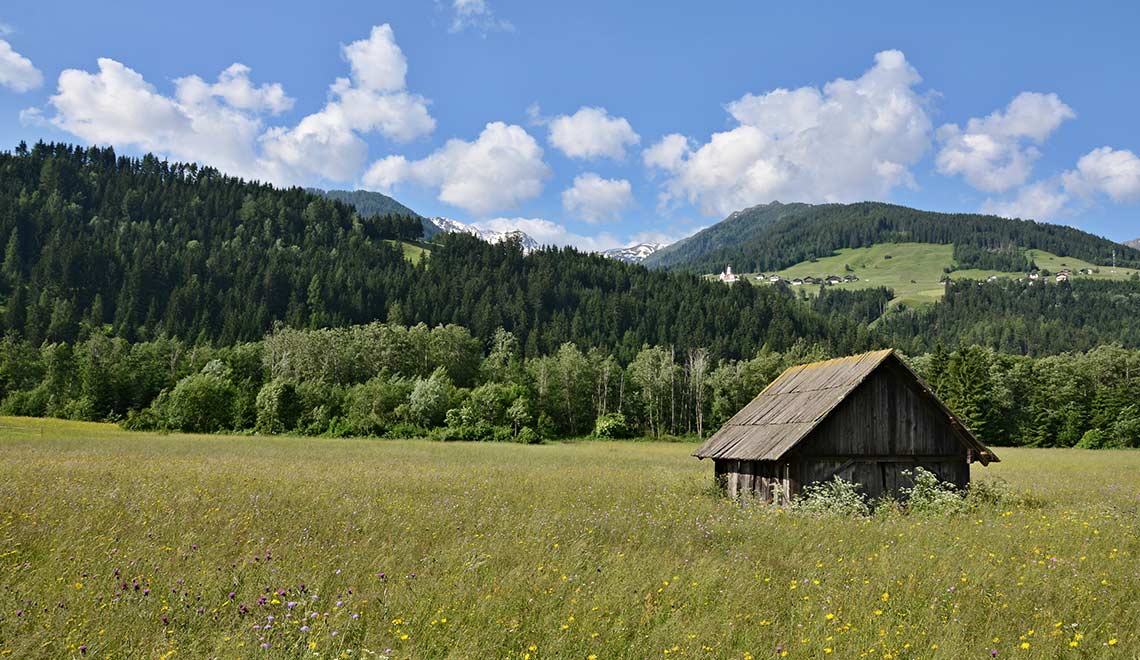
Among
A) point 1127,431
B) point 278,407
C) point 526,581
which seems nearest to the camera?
point 526,581

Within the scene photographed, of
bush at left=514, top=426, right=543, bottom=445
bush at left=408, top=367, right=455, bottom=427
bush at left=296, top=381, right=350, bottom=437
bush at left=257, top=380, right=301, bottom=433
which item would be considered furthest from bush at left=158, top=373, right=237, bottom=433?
bush at left=514, top=426, right=543, bottom=445

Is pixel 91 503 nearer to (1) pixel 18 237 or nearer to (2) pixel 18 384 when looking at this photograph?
(2) pixel 18 384

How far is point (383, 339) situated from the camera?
9956 centimetres

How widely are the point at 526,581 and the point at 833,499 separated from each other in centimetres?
1166

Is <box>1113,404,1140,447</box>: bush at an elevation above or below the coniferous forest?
below

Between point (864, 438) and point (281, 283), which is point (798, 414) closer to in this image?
point (864, 438)

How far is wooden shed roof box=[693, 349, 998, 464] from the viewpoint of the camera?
19844 millimetres

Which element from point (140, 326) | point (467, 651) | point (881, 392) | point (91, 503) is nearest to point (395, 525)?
point (91, 503)

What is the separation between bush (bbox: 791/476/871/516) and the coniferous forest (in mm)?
56602

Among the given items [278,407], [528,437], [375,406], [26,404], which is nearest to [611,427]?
[528,437]

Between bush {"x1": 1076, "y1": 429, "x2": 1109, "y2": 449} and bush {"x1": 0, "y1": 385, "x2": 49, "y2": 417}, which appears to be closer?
bush {"x1": 0, "y1": 385, "x2": 49, "y2": 417}

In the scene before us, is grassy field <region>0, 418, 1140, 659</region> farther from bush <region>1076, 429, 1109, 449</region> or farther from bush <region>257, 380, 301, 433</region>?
bush <region>1076, 429, 1109, 449</region>

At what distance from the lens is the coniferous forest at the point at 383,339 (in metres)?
80.7

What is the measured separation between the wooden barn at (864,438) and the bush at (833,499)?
1.12 ft
